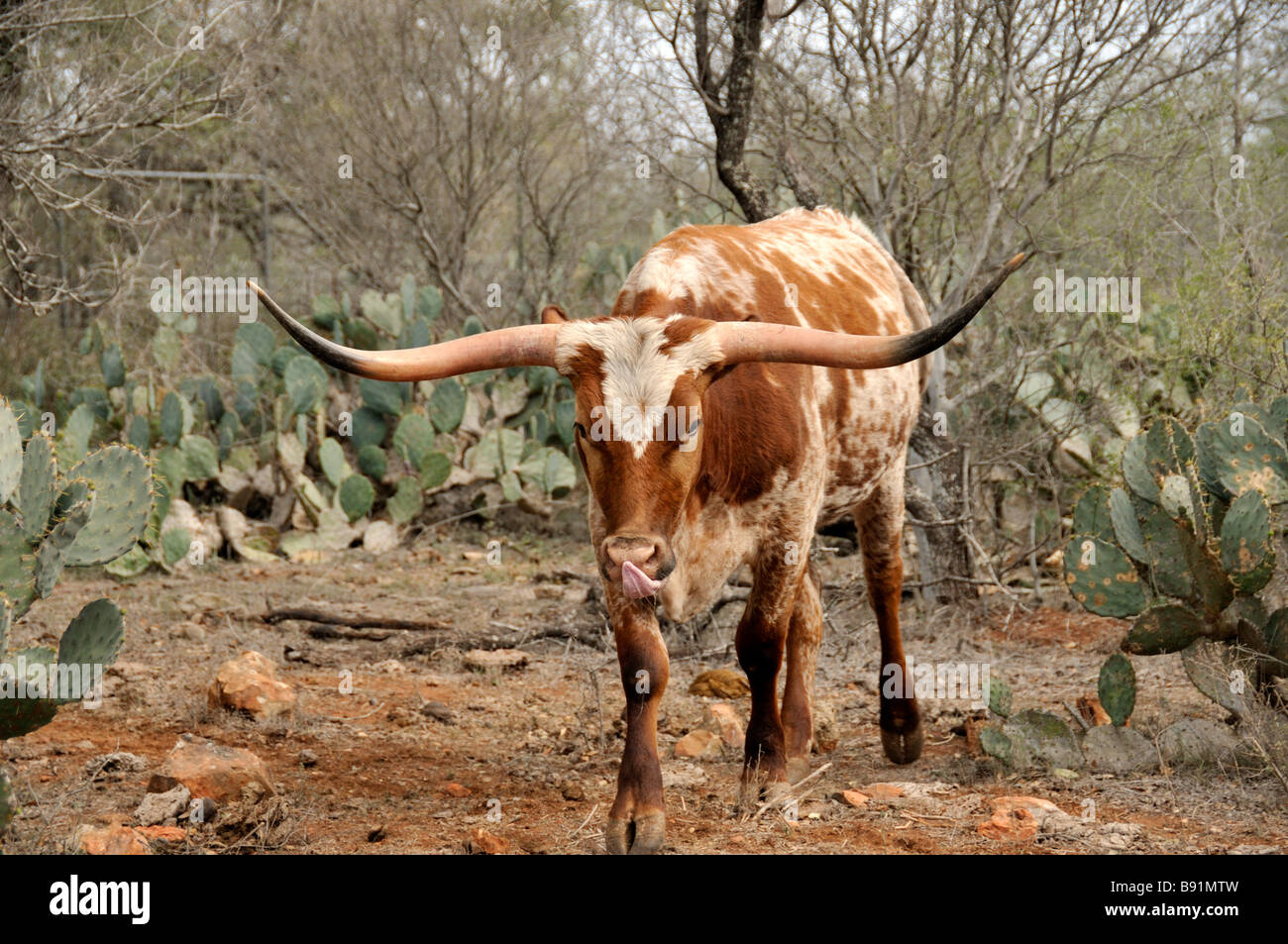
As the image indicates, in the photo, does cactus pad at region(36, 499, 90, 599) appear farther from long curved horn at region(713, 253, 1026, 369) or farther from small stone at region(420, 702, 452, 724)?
long curved horn at region(713, 253, 1026, 369)

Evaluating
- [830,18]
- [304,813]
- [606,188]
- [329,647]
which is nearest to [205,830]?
[304,813]

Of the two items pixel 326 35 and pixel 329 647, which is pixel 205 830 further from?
pixel 326 35

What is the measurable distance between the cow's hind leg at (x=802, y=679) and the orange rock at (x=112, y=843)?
223 cm

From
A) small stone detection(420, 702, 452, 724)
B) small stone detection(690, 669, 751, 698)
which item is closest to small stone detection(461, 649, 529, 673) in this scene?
small stone detection(420, 702, 452, 724)

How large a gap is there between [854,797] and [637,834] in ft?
3.28

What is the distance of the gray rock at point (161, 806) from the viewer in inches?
161

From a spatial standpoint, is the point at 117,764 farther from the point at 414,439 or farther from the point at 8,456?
the point at 414,439

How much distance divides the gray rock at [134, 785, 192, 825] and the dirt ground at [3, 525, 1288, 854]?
4.1 inches

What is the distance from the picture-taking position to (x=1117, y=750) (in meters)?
4.74

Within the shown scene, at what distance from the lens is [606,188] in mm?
14617

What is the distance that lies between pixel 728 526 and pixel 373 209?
964 centimetres

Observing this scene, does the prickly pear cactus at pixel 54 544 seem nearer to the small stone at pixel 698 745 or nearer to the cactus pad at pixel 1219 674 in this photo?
the small stone at pixel 698 745

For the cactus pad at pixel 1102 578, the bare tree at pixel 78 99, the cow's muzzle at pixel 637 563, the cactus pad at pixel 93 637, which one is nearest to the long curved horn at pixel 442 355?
the cow's muzzle at pixel 637 563
